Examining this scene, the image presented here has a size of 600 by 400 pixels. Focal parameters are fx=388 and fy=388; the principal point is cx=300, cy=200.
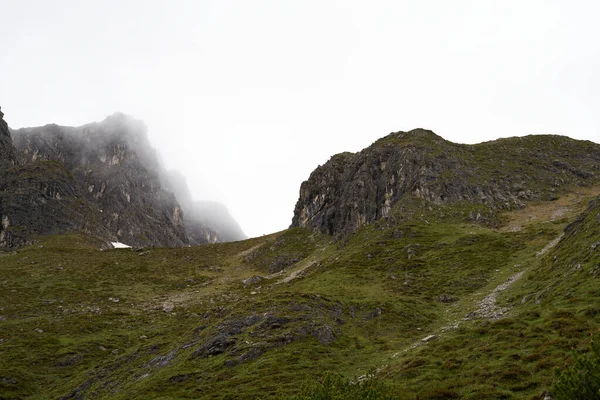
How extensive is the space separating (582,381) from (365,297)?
36714 mm

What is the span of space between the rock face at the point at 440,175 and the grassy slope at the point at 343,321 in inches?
364

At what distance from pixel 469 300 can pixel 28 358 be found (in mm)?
53527

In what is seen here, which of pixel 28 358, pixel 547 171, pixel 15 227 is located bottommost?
pixel 28 358

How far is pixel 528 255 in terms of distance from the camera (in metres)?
52.2

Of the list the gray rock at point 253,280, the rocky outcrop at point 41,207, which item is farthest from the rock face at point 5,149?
the gray rock at point 253,280

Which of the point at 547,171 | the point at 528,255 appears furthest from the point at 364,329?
the point at 547,171

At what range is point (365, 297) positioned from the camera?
47.8 metres

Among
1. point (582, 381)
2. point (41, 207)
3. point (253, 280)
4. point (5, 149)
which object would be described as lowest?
point (582, 381)

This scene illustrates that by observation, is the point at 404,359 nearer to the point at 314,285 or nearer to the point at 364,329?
the point at 364,329

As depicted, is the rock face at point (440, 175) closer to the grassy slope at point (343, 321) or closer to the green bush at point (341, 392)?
the grassy slope at point (343, 321)

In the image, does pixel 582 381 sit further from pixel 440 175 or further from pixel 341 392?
pixel 440 175

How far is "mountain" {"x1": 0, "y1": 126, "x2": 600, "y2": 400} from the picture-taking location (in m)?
25.3

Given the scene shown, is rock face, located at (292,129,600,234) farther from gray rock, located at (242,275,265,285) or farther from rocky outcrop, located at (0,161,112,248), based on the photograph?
rocky outcrop, located at (0,161,112,248)

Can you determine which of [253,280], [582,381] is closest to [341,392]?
[582,381]
